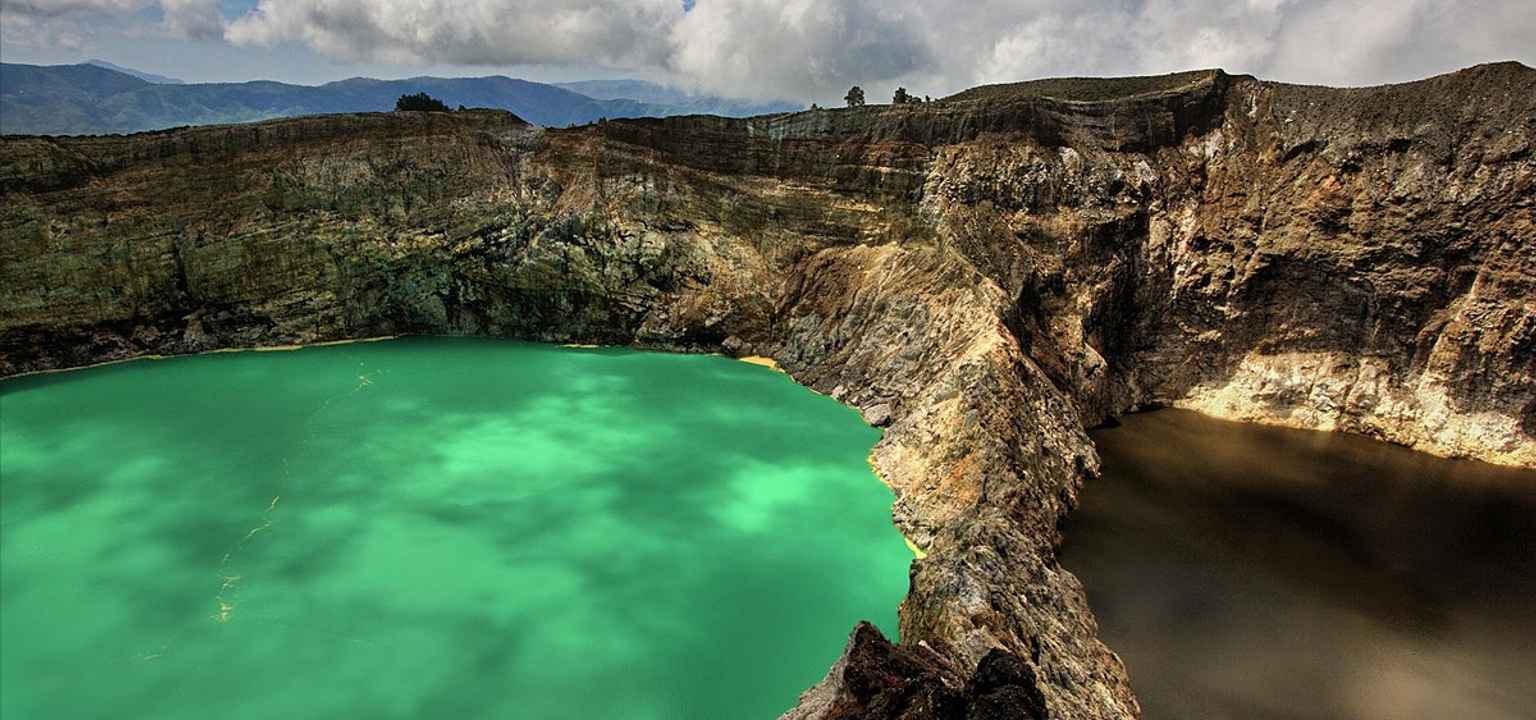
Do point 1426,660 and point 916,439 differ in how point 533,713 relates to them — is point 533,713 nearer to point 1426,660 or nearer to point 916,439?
point 916,439

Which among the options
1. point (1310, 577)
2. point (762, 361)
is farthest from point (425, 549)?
point (1310, 577)

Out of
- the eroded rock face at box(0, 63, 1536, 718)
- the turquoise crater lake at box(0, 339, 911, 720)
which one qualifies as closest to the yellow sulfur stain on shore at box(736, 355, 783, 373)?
the eroded rock face at box(0, 63, 1536, 718)

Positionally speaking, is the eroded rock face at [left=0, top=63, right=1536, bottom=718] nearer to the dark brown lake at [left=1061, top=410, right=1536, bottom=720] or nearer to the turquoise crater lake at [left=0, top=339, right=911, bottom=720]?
the dark brown lake at [left=1061, top=410, right=1536, bottom=720]

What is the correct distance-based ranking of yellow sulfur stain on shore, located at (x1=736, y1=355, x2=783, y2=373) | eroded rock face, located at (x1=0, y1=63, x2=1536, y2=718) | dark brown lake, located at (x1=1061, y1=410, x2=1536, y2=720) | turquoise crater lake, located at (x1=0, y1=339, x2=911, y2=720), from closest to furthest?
turquoise crater lake, located at (x1=0, y1=339, x2=911, y2=720)
dark brown lake, located at (x1=1061, y1=410, x2=1536, y2=720)
eroded rock face, located at (x1=0, y1=63, x2=1536, y2=718)
yellow sulfur stain on shore, located at (x1=736, y1=355, x2=783, y2=373)

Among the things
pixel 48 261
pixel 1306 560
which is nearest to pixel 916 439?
pixel 1306 560

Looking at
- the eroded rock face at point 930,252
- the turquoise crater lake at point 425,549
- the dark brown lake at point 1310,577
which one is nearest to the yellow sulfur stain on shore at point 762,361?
the eroded rock face at point 930,252

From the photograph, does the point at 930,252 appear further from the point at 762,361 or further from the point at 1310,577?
the point at 1310,577
